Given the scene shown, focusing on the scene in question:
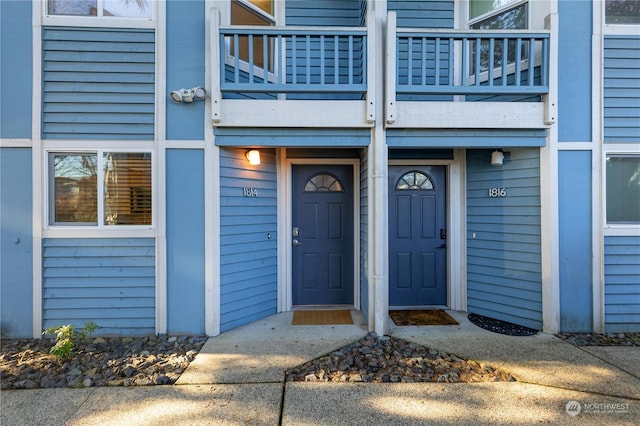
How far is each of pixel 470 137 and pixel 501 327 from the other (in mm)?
2199

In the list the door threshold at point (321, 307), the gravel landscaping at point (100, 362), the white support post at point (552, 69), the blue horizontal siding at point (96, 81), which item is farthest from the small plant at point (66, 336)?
the white support post at point (552, 69)

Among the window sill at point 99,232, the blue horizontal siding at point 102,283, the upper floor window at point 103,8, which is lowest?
the blue horizontal siding at point 102,283

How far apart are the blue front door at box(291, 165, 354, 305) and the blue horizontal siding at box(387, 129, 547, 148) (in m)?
1.09

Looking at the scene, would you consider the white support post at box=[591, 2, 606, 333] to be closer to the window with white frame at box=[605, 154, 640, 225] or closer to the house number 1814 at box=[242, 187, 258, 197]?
the window with white frame at box=[605, 154, 640, 225]

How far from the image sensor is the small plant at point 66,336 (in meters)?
2.79

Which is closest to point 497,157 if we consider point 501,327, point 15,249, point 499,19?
point 499,19

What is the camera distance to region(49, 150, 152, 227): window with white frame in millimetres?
3348

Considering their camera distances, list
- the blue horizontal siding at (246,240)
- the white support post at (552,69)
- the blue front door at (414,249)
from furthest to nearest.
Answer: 1. the blue front door at (414,249)
2. the blue horizontal siding at (246,240)
3. the white support post at (552,69)

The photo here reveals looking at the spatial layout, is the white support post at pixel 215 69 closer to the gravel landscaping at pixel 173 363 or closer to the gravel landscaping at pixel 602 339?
the gravel landscaping at pixel 173 363

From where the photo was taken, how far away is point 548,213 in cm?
→ 340

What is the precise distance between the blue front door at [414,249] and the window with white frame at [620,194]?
1761 mm

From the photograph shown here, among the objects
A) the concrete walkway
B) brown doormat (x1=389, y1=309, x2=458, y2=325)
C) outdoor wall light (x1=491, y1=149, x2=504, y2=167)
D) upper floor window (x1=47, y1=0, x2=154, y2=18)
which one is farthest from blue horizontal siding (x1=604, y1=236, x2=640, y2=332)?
upper floor window (x1=47, y1=0, x2=154, y2=18)

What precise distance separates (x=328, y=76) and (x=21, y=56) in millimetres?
3333

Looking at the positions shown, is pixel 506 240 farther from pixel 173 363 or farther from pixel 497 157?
pixel 173 363
